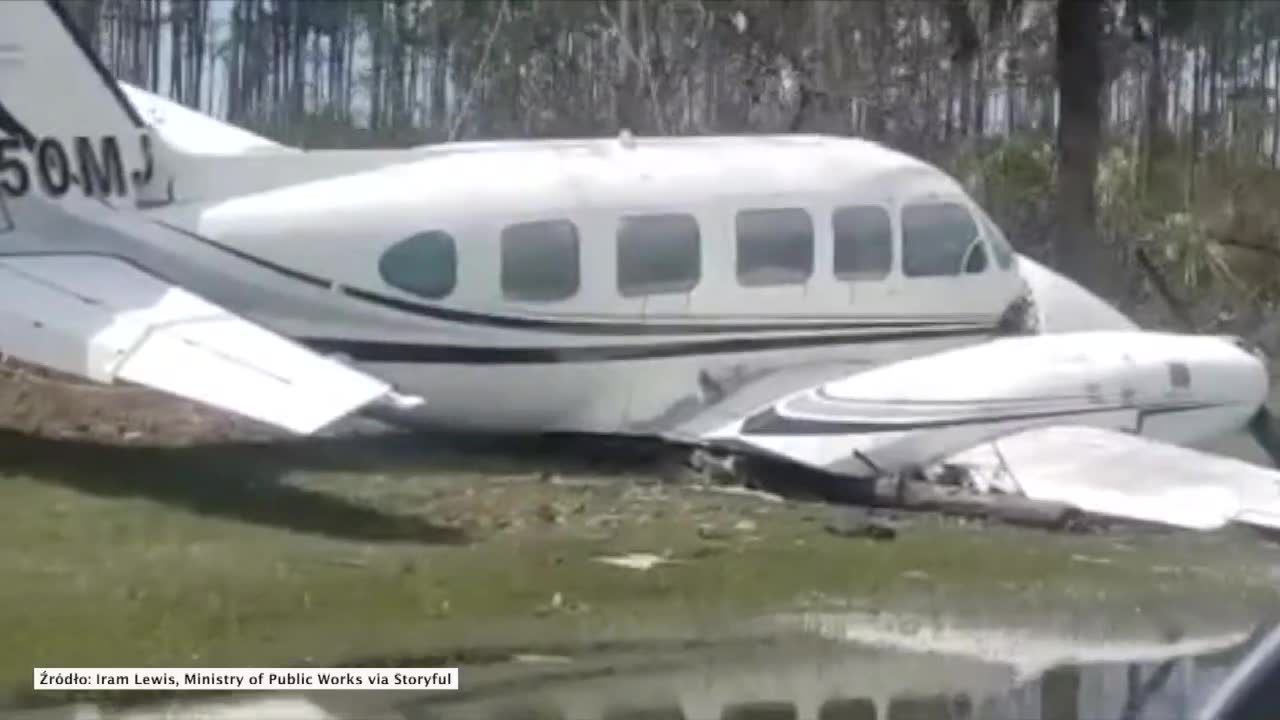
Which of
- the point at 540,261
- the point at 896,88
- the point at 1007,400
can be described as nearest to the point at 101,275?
the point at 540,261

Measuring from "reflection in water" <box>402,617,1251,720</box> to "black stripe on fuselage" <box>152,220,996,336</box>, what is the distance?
6.96 meters

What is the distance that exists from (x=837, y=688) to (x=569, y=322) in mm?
8165

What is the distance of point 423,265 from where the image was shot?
61.1 ft

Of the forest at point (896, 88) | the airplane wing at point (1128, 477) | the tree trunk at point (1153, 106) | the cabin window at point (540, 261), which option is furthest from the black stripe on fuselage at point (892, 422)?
the tree trunk at point (1153, 106)

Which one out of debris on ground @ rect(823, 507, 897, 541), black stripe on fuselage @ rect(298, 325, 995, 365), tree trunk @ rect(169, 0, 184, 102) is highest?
tree trunk @ rect(169, 0, 184, 102)

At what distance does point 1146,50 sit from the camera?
28234 mm

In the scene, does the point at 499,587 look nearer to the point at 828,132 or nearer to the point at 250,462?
the point at 250,462

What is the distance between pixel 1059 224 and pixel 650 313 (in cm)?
930

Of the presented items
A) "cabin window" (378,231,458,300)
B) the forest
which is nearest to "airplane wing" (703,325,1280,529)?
"cabin window" (378,231,458,300)

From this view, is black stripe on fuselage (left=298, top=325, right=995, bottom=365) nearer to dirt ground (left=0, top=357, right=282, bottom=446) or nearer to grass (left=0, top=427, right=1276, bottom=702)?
grass (left=0, top=427, right=1276, bottom=702)

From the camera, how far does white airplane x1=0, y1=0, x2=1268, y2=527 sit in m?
17.5

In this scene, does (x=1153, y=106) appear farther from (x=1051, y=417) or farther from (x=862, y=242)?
(x=1051, y=417)

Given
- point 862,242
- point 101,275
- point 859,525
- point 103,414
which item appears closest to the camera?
point 859,525

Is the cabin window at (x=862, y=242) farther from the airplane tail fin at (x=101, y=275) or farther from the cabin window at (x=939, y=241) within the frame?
the airplane tail fin at (x=101, y=275)
